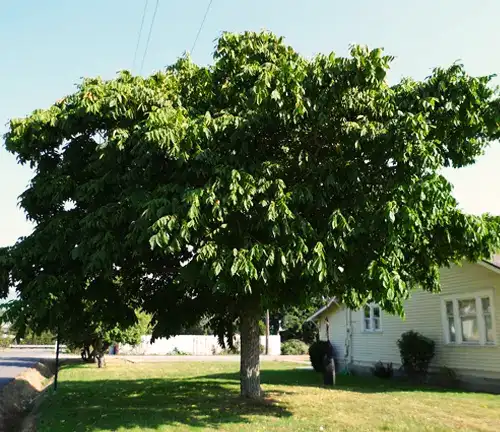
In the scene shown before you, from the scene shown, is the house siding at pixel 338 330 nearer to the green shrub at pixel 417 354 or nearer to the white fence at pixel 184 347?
the green shrub at pixel 417 354

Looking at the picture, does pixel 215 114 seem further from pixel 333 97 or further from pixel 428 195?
pixel 428 195

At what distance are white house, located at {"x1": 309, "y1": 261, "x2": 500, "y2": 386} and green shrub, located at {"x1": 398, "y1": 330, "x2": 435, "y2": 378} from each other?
0.30 m

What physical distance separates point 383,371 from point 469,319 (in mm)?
4757

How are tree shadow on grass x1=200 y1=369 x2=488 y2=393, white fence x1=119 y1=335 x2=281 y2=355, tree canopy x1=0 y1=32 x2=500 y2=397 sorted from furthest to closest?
white fence x1=119 y1=335 x2=281 y2=355 → tree shadow on grass x1=200 y1=369 x2=488 y2=393 → tree canopy x1=0 y1=32 x2=500 y2=397

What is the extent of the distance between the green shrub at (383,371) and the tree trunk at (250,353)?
9.58 meters

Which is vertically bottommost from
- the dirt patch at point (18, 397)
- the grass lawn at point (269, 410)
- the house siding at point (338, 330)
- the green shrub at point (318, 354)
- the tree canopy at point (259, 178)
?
the dirt patch at point (18, 397)

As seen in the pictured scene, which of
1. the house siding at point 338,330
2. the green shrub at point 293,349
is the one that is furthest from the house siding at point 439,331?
the green shrub at point 293,349

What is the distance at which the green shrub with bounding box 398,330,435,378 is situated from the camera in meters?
17.8

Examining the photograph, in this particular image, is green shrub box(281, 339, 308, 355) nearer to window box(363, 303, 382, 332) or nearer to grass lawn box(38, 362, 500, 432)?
window box(363, 303, 382, 332)

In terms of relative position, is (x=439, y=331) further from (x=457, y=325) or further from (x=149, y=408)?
(x=149, y=408)

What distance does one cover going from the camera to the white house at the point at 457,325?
Answer: 15562 millimetres

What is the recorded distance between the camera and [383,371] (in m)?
20.3

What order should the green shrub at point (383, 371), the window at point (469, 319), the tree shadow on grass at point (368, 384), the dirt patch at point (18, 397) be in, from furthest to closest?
the green shrub at point (383, 371) → the tree shadow on grass at point (368, 384) → the window at point (469, 319) → the dirt patch at point (18, 397)

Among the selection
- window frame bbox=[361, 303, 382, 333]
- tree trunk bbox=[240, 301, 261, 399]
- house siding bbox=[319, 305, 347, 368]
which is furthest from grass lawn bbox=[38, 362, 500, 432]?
house siding bbox=[319, 305, 347, 368]
